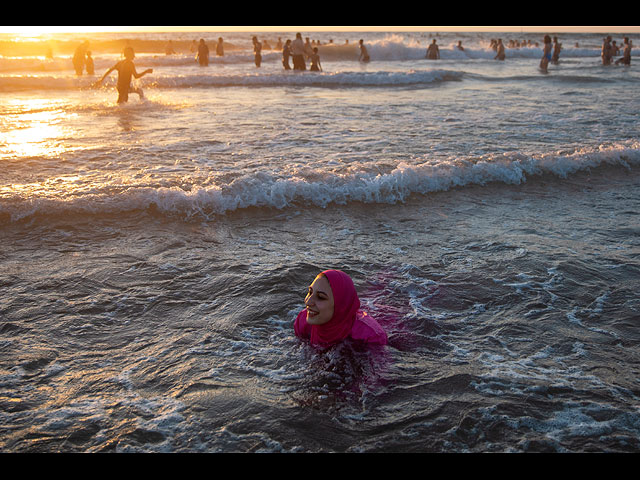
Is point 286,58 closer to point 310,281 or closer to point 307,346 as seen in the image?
point 310,281

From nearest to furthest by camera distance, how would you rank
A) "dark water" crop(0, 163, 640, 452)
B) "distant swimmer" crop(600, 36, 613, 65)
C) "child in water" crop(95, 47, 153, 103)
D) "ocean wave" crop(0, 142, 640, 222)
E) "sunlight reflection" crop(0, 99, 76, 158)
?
"dark water" crop(0, 163, 640, 452)
"ocean wave" crop(0, 142, 640, 222)
"sunlight reflection" crop(0, 99, 76, 158)
"child in water" crop(95, 47, 153, 103)
"distant swimmer" crop(600, 36, 613, 65)

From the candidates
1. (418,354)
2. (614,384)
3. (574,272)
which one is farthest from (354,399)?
(574,272)

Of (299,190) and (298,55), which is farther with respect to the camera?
(298,55)

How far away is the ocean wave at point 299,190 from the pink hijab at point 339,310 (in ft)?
13.0

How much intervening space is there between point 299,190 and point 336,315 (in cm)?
445

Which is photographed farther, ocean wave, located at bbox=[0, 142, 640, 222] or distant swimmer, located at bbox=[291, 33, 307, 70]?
distant swimmer, located at bbox=[291, 33, 307, 70]

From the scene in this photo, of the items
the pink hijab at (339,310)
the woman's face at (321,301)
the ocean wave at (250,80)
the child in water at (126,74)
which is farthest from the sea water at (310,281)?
the ocean wave at (250,80)

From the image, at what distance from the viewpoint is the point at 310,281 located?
5742 millimetres

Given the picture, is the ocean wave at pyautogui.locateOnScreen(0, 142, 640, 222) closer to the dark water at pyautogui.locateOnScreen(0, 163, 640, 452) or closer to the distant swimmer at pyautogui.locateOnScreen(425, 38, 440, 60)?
the dark water at pyautogui.locateOnScreen(0, 163, 640, 452)

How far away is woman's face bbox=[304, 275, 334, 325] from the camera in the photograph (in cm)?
416

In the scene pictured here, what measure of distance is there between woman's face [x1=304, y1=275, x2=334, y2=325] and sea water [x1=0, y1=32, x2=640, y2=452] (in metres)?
0.32

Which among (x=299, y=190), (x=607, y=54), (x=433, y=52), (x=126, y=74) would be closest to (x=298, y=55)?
(x=126, y=74)

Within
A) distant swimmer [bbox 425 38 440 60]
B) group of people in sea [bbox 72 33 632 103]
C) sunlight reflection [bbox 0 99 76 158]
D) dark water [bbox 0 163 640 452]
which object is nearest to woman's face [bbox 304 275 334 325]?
dark water [bbox 0 163 640 452]

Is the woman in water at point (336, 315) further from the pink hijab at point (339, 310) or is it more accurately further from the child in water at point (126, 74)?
the child in water at point (126, 74)
